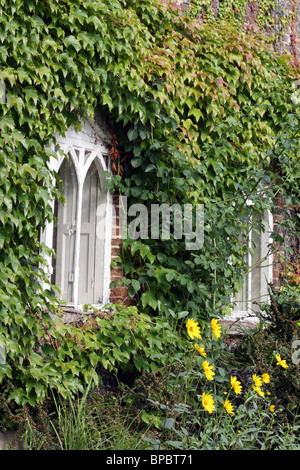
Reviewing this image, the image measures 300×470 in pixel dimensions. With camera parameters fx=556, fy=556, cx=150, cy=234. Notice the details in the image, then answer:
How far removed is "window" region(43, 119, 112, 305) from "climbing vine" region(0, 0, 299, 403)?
21 cm

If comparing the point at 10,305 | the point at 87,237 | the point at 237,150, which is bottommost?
the point at 10,305

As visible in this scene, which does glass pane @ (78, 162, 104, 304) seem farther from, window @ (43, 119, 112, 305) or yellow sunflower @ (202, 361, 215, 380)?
yellow sunflower @ (202, 361, 215, 380)

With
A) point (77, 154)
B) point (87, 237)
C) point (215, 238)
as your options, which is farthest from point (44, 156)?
point (215, 238)

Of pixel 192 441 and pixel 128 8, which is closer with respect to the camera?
pixel 192 441

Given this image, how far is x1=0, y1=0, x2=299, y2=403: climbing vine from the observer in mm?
4023

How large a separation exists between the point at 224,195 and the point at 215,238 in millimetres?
825

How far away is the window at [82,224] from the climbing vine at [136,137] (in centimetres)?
21

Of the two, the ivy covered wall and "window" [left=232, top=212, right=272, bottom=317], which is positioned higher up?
the ivy covered wall

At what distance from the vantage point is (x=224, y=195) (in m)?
5.97

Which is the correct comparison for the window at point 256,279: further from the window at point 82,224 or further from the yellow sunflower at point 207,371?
the yellow sunflower at point 207,371

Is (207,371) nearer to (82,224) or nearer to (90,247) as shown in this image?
(90,247)

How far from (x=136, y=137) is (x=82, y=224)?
0.99 meters

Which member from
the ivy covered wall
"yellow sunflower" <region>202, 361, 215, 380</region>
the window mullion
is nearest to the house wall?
the ivy covered wall
